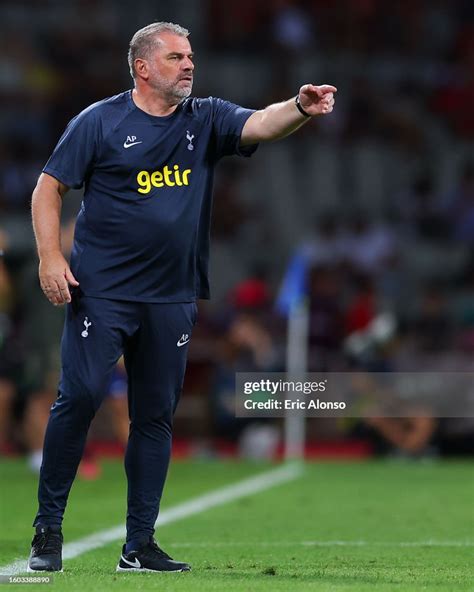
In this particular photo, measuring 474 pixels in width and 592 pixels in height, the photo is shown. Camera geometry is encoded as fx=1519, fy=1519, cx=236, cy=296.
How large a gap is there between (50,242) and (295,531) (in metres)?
2.77

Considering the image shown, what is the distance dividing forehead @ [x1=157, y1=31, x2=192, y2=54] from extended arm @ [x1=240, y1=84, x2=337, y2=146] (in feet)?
1.33

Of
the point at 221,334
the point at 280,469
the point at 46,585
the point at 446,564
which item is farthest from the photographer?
the point at 221,334

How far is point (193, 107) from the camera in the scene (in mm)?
6410

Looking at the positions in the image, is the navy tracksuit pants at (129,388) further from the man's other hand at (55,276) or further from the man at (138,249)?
the man's other hand at (55,276)

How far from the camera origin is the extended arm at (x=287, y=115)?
6051 millimetres

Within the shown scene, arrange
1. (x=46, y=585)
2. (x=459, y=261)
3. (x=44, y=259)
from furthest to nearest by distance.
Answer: (x=459, y=261) < (x=44, y=259) < (x=46, y=585)

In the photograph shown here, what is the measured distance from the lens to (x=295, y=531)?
8180 mm

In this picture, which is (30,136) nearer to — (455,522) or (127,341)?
(455,522)

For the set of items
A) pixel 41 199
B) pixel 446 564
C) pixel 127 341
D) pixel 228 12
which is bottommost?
pixel 446 564

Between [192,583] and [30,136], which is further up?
[30,136]

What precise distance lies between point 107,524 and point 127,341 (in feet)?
8.28

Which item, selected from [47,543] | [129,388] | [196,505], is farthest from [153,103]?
[196,505]

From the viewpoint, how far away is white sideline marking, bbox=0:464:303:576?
6980 mm

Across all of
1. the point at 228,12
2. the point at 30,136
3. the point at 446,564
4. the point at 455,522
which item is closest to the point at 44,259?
the point at 446,564
